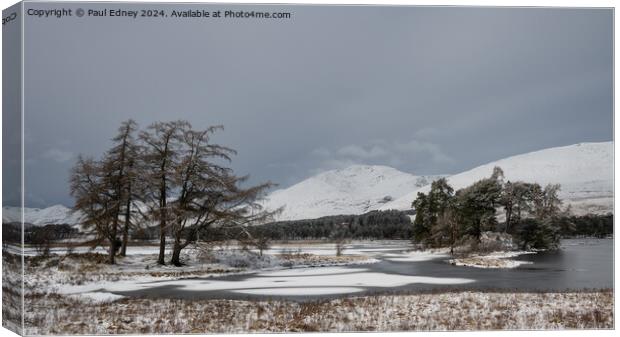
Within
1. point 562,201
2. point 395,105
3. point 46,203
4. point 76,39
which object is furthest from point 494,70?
point 46,203

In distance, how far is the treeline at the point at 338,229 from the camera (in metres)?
16.5

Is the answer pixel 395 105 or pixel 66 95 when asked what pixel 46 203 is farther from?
pixel 395 105

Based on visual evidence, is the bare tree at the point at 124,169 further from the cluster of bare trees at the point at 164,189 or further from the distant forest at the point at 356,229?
the distant forest at the point at 356,229

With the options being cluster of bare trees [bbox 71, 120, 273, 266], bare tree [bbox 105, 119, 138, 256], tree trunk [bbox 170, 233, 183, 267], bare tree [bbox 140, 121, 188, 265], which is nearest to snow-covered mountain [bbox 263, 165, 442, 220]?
cluster of bare trees [bbox 71, 120, 273, 266]

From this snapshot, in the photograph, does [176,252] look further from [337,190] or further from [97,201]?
[337,190]

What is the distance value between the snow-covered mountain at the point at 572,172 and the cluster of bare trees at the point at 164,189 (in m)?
3.91

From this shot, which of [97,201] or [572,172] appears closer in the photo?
[97,201]

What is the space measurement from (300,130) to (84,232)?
5.17 m

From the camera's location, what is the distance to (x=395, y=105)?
16.5 m

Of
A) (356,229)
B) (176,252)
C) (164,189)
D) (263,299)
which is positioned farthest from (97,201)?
(356,229)

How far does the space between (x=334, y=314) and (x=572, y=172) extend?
620 centimetres

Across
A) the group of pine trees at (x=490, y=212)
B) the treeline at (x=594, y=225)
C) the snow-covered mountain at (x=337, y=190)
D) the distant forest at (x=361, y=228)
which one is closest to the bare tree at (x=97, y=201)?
the distant forest at (x=361, y=228)

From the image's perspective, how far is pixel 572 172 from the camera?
53.8 feet

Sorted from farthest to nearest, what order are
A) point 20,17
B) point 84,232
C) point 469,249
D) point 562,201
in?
point 469,249 → point 562,201 → point 84,232 → point 20,17
